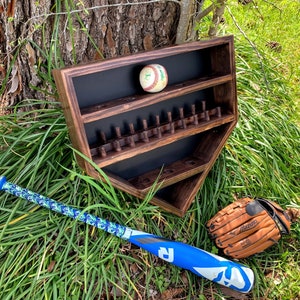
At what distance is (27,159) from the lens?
187 cm

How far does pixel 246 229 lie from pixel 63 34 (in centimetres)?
123

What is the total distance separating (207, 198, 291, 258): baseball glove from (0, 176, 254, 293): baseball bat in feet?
0.29

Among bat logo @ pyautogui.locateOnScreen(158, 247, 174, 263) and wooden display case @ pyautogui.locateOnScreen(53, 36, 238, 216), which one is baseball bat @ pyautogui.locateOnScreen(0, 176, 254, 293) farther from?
wooden display case @ pyautogui.locateOnScreen(53, 36, 238, 216)

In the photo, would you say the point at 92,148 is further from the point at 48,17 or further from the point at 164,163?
the point at 48,17

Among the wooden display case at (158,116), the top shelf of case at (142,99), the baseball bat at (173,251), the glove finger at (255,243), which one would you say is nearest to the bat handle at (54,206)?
the baseball bat at (173,251)

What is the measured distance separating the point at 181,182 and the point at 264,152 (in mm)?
670

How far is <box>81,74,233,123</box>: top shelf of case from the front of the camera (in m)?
1.52

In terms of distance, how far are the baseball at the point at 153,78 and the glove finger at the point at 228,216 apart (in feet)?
2.33

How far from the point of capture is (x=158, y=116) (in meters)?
1.76

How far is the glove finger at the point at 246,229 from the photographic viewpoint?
1.90 meters

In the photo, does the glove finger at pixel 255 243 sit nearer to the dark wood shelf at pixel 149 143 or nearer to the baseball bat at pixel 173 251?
the baseball bat at pixel 173 251

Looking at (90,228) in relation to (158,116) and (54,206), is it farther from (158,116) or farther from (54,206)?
(158,116)

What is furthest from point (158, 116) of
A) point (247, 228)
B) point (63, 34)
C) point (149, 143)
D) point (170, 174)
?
point (247, 228)

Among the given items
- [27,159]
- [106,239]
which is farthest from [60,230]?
[27,159]
